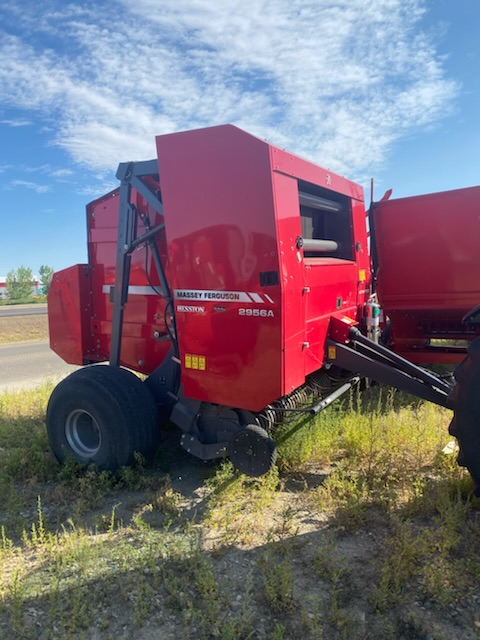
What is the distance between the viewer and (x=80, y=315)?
15.6 ft

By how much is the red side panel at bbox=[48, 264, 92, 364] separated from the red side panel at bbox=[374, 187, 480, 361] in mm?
3203

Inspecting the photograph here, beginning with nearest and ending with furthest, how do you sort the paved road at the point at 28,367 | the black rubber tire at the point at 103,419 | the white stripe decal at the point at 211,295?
the white stripe decal at the point at 211,295
the black rubber tire at the point at 103,419
the paved road at the point at 28,367

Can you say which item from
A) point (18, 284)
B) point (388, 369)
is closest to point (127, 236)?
point (388, 369)

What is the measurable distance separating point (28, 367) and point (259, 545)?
9207 mm

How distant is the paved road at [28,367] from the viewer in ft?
29.5

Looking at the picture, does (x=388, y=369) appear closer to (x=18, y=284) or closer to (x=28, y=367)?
(x=28, y=367)

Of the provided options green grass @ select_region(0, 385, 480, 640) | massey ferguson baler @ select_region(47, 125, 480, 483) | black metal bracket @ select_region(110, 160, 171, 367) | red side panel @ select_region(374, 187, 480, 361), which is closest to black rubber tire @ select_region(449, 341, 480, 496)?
massey ferguson baler @ select_region(47, 125, 480, 483)

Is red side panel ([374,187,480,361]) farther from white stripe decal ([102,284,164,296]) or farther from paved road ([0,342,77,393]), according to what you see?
paved road ([0,342,77,393])

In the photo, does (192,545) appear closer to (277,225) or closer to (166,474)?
(166,474)

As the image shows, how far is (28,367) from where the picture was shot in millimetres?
10773

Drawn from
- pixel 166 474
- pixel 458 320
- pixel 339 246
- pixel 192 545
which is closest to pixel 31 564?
pixel 192 545

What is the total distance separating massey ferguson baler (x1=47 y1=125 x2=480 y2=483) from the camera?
316 centimetres

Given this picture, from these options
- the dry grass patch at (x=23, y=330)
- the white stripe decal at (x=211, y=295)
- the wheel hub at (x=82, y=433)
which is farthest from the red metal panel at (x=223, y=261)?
the dry grass patch at (x=23, y=330)

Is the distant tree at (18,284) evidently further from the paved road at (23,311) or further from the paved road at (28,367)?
the paved road at (28,367)
